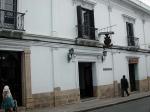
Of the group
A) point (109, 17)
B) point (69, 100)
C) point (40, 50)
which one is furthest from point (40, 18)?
point (109, 17)

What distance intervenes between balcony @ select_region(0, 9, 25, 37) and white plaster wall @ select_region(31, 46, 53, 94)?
1.26 metres

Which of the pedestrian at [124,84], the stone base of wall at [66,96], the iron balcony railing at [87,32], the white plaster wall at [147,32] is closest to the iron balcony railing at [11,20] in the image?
the stone base of wall at [66,96]

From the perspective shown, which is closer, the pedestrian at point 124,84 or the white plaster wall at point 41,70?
the white plaster wall at point 41,70

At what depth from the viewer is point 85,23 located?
666 inches

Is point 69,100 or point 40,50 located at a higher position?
point 40,50

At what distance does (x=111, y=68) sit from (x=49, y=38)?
6.22m

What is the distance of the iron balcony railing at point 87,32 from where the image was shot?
16.1m

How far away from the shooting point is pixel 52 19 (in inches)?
567

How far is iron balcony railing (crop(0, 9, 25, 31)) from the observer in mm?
12221

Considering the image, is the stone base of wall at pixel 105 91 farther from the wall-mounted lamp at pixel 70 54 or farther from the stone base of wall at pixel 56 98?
the wall-mounted lamp at pixel 70 54

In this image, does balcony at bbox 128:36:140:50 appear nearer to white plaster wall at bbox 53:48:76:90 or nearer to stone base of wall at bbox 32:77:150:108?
stone base of wall at bbox 32:77:150:108

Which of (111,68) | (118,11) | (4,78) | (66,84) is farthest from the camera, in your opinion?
(118,11)

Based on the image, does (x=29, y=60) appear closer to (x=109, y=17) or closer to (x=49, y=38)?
(x=49, y=38)

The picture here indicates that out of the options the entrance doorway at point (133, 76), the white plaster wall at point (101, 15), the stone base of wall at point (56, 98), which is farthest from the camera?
the entrance doorway at point (133, 76)
